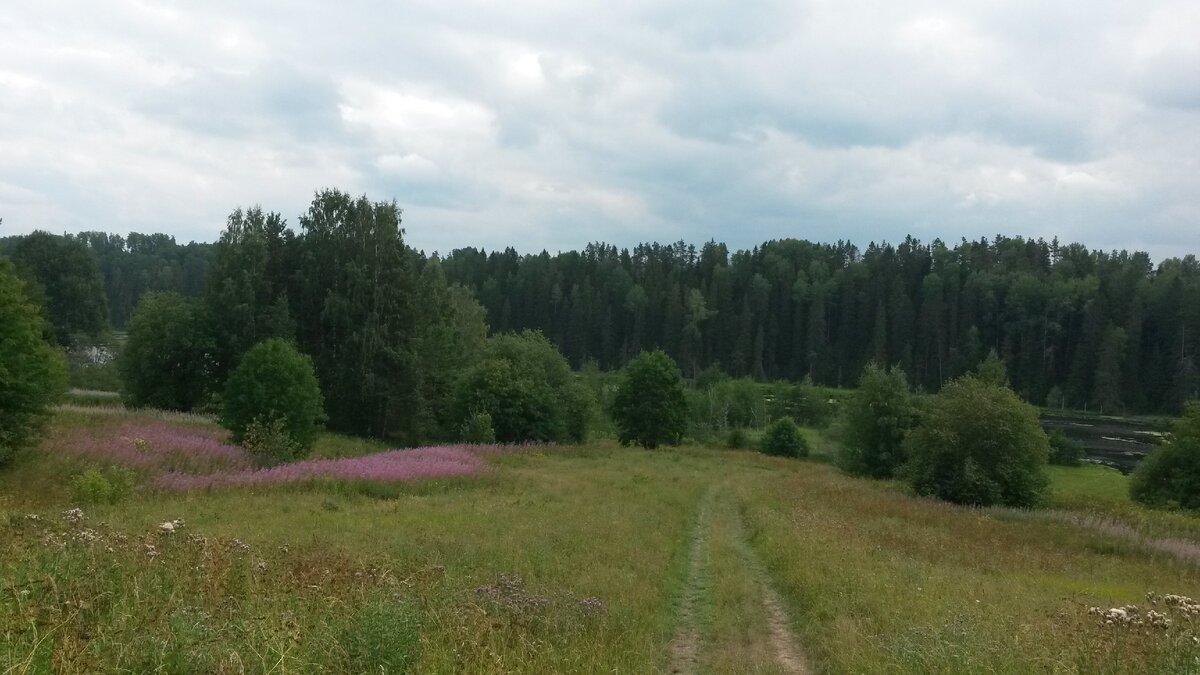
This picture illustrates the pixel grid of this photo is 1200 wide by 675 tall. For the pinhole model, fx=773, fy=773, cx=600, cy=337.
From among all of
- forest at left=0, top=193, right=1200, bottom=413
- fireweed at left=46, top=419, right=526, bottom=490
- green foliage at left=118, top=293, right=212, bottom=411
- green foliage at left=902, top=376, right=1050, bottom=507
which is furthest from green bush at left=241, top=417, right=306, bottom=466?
forest at left=0, top=193, right=1200, bottom=413

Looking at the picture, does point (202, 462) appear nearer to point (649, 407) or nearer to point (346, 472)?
point (346, 472)

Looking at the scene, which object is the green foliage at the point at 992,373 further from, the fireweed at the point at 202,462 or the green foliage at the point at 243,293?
the green foliage at the point at 243,293

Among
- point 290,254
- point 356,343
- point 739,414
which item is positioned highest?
point 290,254

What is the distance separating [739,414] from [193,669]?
299 ft

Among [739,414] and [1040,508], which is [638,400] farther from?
[739,414]

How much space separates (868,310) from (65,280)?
Result: 382 ft

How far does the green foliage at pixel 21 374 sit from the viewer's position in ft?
66.5

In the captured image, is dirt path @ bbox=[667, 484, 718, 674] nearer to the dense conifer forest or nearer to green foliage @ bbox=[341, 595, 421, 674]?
green foliage @ bbox=[341, 595, 421, 674]

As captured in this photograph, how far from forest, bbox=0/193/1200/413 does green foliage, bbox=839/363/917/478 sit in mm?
73332

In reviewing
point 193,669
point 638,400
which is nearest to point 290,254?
point 638,400

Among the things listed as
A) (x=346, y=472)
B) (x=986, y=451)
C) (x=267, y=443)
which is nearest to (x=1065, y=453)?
(x=986, y=451)

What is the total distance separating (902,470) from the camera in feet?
115

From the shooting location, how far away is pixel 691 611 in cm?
1103

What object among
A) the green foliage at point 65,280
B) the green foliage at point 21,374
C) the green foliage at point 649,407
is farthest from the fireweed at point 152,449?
the green foliage at point 65,280
